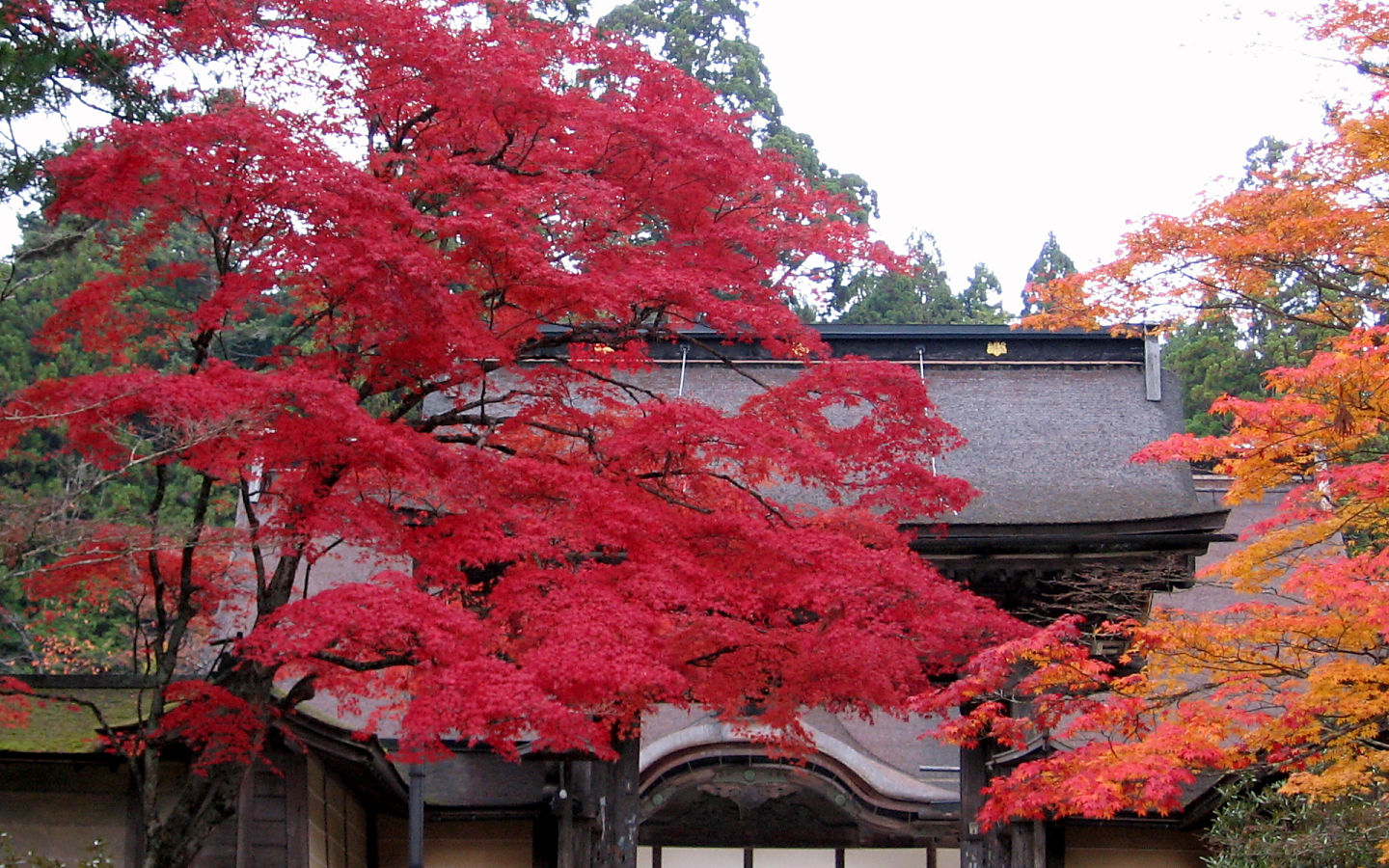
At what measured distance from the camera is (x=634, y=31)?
32.9 meters

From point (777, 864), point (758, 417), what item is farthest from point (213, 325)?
point (777, 864)

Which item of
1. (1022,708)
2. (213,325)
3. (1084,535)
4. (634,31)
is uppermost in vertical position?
(634,31)

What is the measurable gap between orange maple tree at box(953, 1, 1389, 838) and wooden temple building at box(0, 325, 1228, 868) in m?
2.32

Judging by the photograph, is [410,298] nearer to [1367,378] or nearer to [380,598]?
[380,598]

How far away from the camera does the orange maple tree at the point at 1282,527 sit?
8.77 m

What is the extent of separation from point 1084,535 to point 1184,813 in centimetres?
249

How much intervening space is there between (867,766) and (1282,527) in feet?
25.5

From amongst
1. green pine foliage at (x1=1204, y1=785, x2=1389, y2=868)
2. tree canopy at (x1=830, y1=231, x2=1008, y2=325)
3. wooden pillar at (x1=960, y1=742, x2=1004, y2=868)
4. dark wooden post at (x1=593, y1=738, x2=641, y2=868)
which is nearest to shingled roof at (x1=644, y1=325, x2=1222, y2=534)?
wooden pillar at (x1=960, y1=742, x2=1004, y2=868)

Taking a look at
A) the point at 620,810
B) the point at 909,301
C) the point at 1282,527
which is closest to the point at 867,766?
the point at 620,810

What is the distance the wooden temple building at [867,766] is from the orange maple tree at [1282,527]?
2.32 metres

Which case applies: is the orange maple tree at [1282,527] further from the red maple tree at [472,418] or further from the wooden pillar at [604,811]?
the wooden pillar at [604,811]

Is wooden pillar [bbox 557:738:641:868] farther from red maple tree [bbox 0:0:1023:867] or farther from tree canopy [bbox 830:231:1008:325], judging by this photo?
tree canopy [bbox 830:231:1008:325]

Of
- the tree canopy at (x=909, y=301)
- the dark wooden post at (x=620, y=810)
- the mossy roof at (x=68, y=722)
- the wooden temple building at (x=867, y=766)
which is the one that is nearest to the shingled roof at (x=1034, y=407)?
the wooden temple building at (x=867, y=766)

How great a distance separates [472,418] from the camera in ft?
34.9
